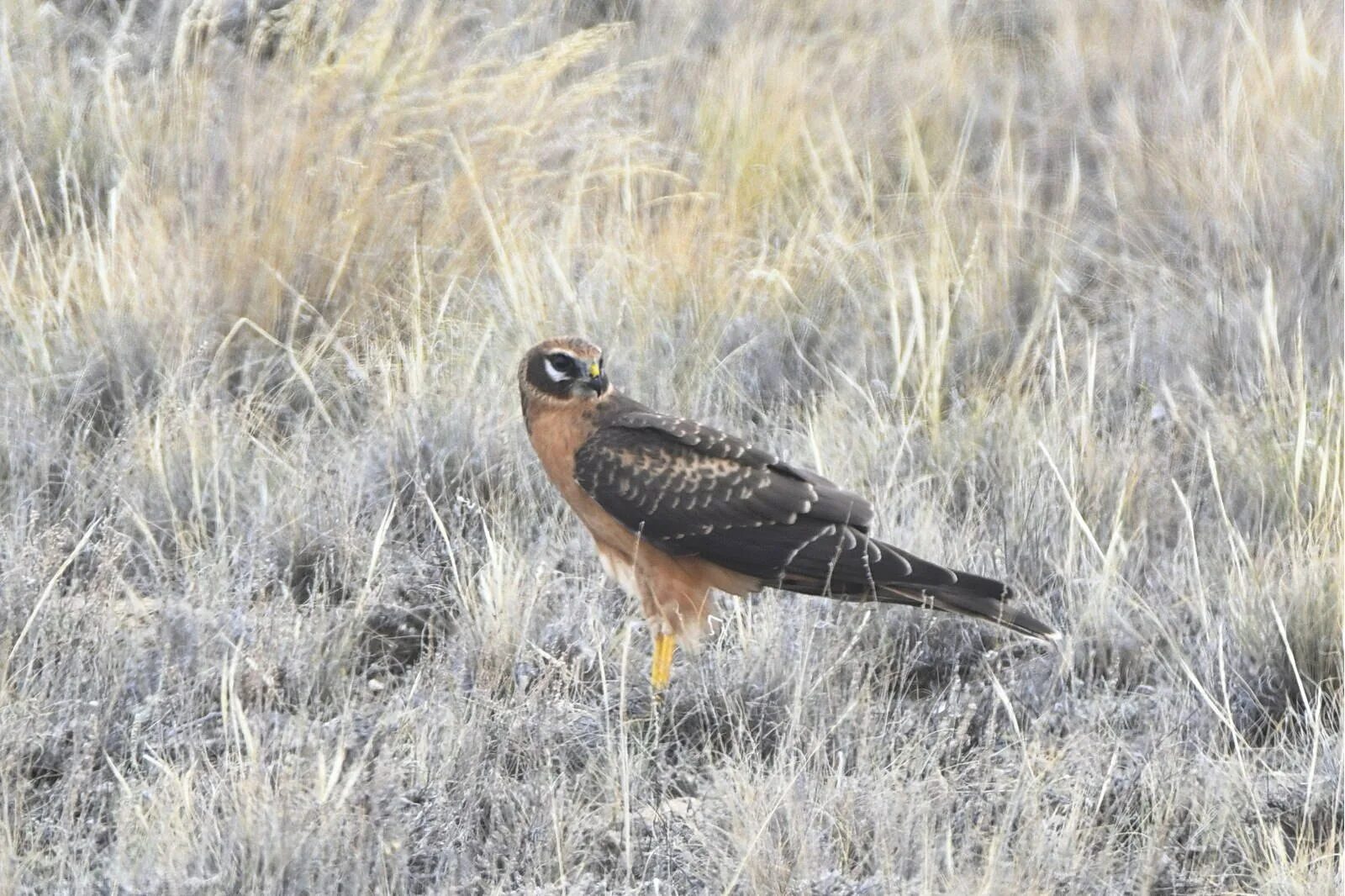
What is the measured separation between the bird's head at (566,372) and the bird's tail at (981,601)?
0.92m

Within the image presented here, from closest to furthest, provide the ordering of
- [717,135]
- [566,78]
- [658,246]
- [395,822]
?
[395,822] < [658,246] < [717,135] < [566,78]

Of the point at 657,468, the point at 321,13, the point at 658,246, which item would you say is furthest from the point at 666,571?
the point at 321,13

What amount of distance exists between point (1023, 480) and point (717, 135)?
2.66 meters

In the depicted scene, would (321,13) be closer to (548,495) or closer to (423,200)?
(423,200)

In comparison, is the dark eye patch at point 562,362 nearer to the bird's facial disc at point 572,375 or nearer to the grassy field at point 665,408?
the bird's facial disc at point 572,375

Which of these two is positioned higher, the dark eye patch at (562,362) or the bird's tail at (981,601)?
the dark eye patch at (562,362)

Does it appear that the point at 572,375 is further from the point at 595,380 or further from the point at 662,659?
the point at 662,659

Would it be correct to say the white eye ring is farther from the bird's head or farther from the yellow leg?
the yellow leg

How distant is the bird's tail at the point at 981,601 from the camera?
3.67 m

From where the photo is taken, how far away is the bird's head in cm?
398

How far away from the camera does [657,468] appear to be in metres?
3.96

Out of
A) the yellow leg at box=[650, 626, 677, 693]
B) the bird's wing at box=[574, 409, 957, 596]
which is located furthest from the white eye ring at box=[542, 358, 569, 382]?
the yellow leg at box=[650, 626, 677, 693]

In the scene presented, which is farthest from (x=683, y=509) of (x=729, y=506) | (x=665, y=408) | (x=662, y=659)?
(x=665, y=408)

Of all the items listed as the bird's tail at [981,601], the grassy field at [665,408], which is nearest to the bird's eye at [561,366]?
the grassy field at [665,408]
